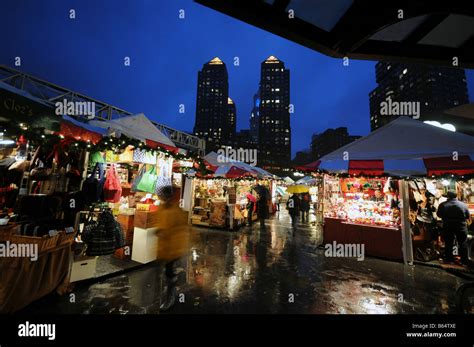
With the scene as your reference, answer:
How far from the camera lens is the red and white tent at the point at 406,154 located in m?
6.04

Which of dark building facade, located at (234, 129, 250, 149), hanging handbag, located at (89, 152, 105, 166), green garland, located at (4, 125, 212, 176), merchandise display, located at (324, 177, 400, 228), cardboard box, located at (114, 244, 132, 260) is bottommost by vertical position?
cardboard box, located at (114, 244, 132, 260)

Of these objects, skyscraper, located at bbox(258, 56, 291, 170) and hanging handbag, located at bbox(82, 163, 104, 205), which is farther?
skyscraper, located at bbox(258, 56, 291, 170)

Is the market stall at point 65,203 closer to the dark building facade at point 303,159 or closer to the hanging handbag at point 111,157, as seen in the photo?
the hanging handbag at point 111,157

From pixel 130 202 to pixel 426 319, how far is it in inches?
300

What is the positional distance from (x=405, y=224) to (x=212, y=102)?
7522cm

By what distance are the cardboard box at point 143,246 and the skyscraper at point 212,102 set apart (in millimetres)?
68194

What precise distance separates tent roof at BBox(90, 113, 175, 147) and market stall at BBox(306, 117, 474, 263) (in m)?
5.60

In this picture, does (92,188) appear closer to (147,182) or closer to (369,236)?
(147,182)

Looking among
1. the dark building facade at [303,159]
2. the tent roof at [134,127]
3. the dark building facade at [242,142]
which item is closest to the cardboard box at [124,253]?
the tent roof at [134,127]

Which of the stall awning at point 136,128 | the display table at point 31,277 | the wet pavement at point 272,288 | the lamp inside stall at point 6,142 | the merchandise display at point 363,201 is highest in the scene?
the stall awning at point 136,128

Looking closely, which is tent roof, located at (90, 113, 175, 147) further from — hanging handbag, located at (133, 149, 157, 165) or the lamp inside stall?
the lamp inside stall

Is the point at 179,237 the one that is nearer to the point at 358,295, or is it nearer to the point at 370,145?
the point at 358,295

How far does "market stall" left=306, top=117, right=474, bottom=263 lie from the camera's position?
6.29 m

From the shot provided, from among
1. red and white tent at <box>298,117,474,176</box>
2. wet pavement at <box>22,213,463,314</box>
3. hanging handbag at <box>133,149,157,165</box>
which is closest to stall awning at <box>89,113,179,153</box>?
hanging handbag at <box>133,149,157,165</box>
